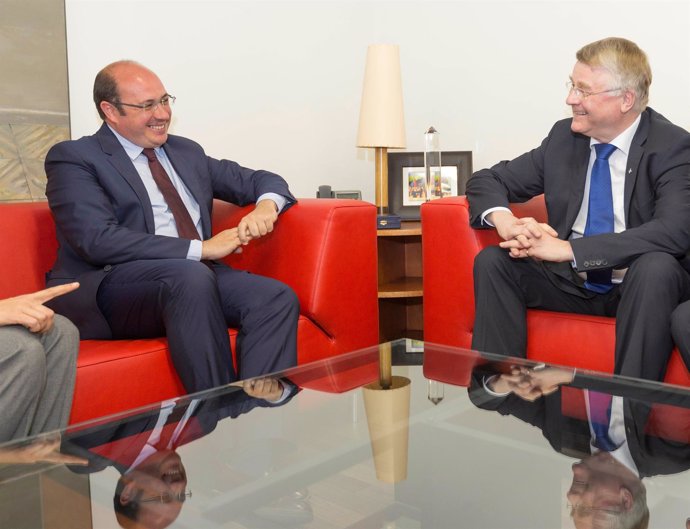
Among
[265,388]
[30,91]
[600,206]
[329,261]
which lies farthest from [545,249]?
[30,91]

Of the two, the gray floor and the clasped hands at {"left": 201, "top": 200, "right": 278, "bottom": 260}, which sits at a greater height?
the gray floor

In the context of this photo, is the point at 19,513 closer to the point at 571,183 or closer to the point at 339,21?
the point at 571,183

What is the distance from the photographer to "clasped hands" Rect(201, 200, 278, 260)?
264 centimetres

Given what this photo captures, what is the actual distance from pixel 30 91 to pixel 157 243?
3.02ft

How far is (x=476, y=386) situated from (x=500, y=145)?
250 cm

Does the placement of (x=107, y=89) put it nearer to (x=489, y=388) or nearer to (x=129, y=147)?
(x=129, y=147)

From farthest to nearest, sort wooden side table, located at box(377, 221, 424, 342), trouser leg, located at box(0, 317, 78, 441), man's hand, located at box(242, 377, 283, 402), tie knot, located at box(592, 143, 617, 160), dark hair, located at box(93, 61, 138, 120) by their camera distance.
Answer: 1. wooden side table, located at box(377, 221, 424, 342)
2. dark hair, located at box(93, 61, 138, 120)
3. tie knot, located at box(592, 143, 617, 160)
4. trouser leg, located at box(0, 317, 78, 441)
5. man's hand, located at box(242, 377, 283, 402)

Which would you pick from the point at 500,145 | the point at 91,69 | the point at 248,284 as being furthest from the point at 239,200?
the point at 500,145

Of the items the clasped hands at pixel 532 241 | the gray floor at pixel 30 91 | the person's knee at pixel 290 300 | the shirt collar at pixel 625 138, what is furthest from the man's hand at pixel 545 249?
the gray floor at pixel 30 91

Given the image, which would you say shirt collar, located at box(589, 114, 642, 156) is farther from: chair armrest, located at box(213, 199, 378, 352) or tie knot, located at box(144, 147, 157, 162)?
tie knot, located at box(144, 147, 157, 162)

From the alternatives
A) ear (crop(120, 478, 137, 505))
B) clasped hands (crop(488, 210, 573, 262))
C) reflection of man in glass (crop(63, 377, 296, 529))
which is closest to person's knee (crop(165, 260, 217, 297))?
reflection of man in glass (crop(63, 377, 296, 529))

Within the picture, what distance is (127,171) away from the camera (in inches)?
108

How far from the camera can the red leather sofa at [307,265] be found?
2547mm

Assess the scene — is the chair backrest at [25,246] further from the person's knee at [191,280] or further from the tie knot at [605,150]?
the tie knot at [605,150]
